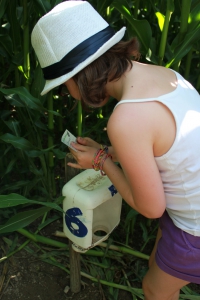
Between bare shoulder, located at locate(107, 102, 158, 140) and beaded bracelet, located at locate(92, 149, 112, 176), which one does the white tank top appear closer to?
bare shoulder, located at locate(107, 102, 158, 140)

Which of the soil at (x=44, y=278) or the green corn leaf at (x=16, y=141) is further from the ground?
the green corn leaf at (x=16, y=141)

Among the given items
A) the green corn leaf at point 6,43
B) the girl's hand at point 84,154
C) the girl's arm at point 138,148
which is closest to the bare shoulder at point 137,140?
the girl's arm at point 138,148

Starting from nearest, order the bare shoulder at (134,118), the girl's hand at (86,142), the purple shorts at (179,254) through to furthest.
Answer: the bare shoulder at (134,118) < the purple shorts at (179,254) < the girl's hand at (86,142)

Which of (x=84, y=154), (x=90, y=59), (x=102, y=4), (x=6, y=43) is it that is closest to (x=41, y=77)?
(x=6, y=43)

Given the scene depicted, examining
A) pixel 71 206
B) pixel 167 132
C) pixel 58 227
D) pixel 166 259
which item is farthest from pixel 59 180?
pixel 167 132

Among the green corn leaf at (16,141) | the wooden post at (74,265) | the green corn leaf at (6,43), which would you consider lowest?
the wooden post at (74,265)

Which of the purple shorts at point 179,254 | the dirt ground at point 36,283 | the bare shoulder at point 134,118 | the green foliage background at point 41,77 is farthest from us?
the dirt ground at point 36,283

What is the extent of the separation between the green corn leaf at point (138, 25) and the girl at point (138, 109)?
0.36 m

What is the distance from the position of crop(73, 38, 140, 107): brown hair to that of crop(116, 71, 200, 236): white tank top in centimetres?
11

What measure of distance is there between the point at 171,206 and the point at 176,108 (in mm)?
303

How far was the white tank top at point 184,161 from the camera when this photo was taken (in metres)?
0.93

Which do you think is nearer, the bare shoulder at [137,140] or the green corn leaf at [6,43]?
the bare shoulder at [137,140]

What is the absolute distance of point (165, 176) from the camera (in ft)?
3.30

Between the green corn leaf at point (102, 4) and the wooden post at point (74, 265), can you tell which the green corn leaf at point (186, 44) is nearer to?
the green corn leaf at point (102, 4)
